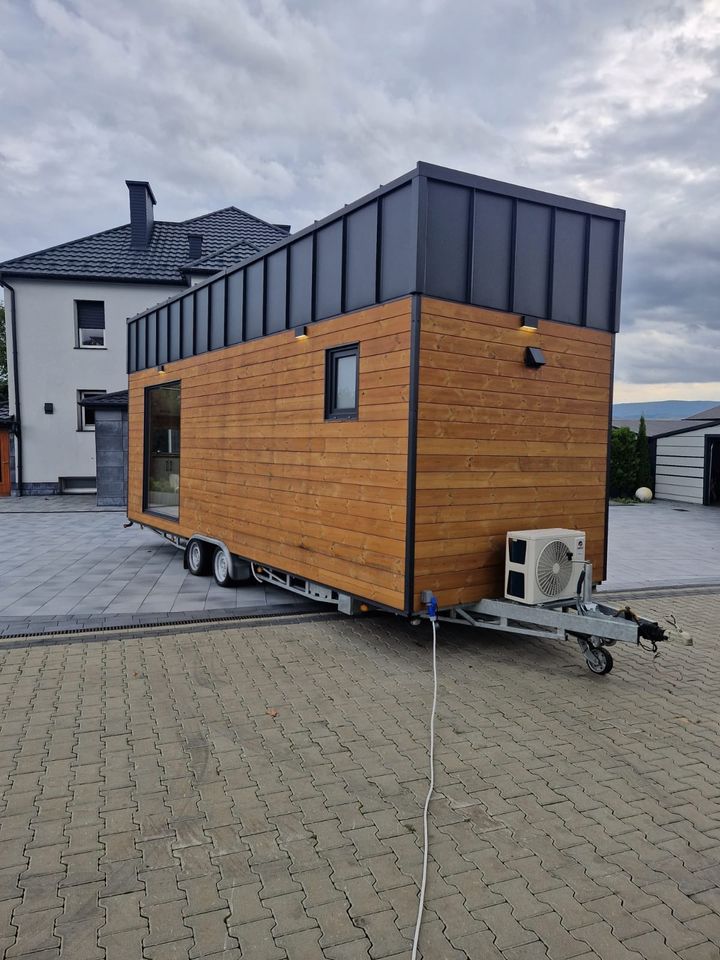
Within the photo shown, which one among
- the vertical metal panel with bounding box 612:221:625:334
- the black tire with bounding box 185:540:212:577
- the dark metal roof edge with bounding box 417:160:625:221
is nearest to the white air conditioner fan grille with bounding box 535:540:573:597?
the vertical metal panel with bounding box 612:221:625:334

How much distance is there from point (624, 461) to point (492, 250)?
19.3 metres

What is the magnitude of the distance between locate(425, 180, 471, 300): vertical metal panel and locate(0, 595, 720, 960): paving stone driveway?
358 centimetres

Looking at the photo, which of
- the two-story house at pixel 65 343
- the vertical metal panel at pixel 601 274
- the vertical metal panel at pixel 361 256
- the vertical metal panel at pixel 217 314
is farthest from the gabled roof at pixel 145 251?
the vertical metal panel at pixel 601 274

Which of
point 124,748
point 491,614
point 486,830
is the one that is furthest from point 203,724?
point 491,614

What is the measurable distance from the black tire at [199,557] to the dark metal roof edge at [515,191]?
613 cm

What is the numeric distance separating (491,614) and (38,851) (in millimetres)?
4135

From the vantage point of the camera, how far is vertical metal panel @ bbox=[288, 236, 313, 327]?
277 inches

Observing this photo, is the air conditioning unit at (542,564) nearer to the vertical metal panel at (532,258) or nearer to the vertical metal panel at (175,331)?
the vertical metal panel at (532,258)

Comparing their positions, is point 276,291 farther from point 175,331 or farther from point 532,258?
point 175,331

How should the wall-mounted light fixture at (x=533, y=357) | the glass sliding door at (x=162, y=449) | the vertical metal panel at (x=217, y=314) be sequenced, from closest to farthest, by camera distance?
the wall-mounted light fixture at (x=533, y=357)
the vertical metal panel at (x=217, y=314)
the glass sliding door at (x=162, y=449)

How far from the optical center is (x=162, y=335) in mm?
11008

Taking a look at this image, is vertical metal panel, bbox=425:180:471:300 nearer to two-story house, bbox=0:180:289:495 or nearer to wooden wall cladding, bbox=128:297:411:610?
wooden wall cladding, bbox=128:297:411:610

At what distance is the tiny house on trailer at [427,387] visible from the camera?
566 centimetres

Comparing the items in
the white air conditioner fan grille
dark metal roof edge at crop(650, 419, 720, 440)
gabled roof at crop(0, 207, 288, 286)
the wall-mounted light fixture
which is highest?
gabled roof at crop(0, 207, 288, 286)
